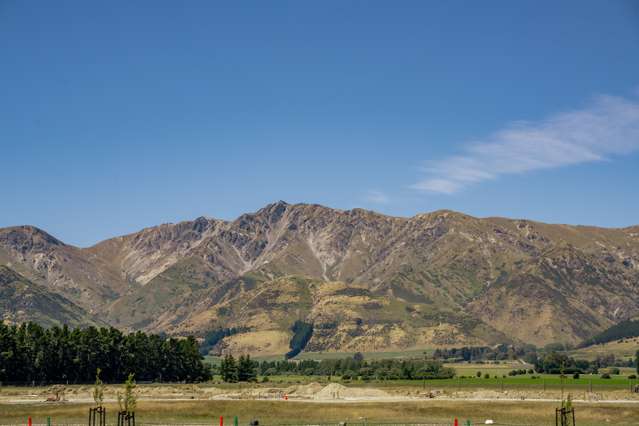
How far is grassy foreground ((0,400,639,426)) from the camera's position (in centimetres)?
10481

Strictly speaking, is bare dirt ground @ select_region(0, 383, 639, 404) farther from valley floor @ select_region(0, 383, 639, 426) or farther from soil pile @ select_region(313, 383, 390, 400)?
valley floor @ select_region(0, 383, 639, 426)

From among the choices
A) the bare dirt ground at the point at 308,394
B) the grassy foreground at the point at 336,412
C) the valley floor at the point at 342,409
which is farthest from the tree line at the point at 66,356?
the grassy foreground at the point at 336,412

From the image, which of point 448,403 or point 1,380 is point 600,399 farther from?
point 1,380

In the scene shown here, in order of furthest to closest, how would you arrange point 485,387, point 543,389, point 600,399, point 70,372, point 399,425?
point 70,372, point 485,387, point 543,389, point 600,399, point 399,425

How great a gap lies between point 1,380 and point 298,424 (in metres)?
97.4

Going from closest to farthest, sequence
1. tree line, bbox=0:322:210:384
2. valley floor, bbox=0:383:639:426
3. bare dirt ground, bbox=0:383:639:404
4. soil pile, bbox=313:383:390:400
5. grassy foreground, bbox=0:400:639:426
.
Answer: grassy foreground, bbox=0:400:639:426 → valley floor, bbox=0:383:639:426 → bare dirt ground, bbox=0:383:639:404 → soil pile, bbox=313:383:390:400 → tree line, bbox=0:322:210:384

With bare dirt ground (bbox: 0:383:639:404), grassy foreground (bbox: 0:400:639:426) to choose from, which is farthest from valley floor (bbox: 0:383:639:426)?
bare dirt ground (bbox: 0:383:639:404)

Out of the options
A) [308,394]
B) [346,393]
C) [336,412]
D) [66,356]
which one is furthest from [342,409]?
[66,356]

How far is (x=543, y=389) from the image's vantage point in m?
155

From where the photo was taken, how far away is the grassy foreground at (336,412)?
105m

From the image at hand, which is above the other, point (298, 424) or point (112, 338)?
point (112, 338)

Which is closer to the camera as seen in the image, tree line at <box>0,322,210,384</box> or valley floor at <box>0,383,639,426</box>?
valley floor at <box>0,383,639,426</box>

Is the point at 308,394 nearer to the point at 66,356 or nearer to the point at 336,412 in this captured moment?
the point at 336,412

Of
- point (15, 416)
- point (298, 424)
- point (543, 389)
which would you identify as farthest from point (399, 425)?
point (543, 389)
